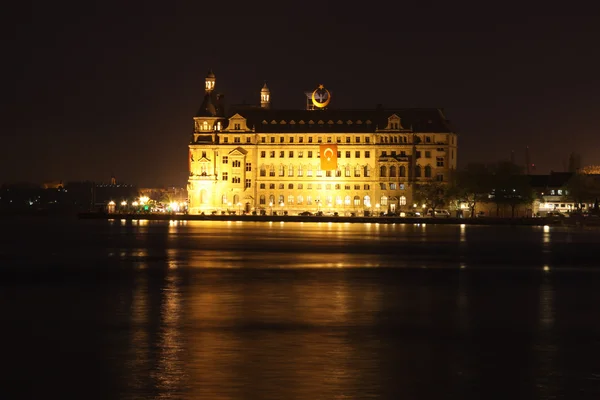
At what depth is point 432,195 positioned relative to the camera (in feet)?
623

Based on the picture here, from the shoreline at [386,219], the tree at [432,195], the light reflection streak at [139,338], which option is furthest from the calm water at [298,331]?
the tree at [432,195]

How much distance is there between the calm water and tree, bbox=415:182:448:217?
129778 mm

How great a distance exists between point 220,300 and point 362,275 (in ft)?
46.6

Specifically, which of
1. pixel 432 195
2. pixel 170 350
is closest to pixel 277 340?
pixel 170 350

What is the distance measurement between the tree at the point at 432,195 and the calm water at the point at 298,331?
129778 millimetres

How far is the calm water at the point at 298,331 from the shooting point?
74.3 ft

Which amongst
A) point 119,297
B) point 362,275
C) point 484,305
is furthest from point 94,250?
point 484,305

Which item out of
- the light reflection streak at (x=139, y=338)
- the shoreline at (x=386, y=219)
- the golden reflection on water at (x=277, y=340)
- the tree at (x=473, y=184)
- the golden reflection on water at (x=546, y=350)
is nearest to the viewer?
the golden reflection on water at (x=546, y=350)

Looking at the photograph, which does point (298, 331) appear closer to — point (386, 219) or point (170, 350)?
point (170, 350)

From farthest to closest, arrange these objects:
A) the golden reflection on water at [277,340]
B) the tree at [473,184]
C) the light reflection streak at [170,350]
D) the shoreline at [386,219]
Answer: the tree at [473,184]
the shoreline at [386,219]
the golden reflection on water at [277,340]
the light reflection streak at [170,350]

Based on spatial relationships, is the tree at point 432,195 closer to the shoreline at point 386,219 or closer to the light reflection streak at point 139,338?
the shoreline at point 386,219

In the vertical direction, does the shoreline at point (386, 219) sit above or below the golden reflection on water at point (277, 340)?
above

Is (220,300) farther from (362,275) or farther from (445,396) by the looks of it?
(445,396)

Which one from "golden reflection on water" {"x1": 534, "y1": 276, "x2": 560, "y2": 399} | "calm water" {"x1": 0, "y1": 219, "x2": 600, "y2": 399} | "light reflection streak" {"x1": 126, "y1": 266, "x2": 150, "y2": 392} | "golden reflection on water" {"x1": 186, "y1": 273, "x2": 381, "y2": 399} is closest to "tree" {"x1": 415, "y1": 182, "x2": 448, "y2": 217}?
"calm water" {"x1": 0, "y1": 219, "x2": 600, "y2": 399}
